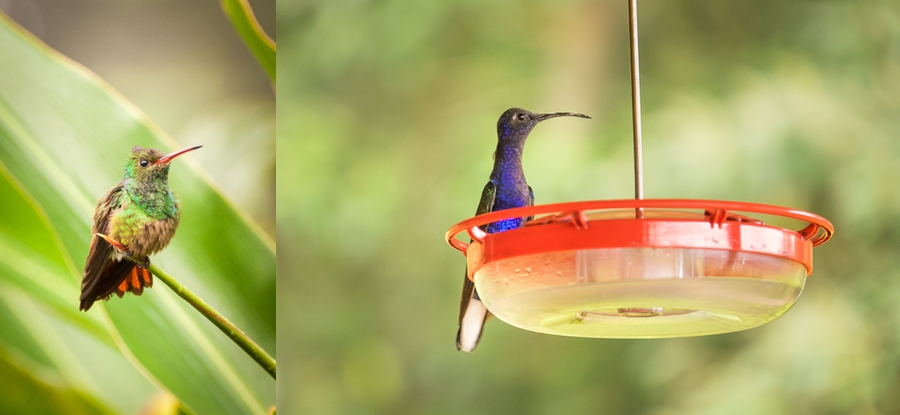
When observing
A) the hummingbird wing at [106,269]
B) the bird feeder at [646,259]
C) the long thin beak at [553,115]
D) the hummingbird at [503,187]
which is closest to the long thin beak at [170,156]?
the hummingbird wing at [106,269]

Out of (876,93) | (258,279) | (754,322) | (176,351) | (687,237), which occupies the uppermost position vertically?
(876,93)

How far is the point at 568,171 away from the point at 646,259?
1.34 meters

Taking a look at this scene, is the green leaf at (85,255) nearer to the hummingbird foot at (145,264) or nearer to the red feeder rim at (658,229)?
the hummingbird foot at (145,264)

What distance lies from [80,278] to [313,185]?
62cm

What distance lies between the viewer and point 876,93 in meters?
2.15

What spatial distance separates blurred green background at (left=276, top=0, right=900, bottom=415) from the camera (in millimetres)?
2049

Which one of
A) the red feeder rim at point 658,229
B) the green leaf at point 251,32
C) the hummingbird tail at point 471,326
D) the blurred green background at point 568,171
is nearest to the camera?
the red feeder rim at point 658,229

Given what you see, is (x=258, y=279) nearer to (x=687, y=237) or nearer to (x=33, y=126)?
(x=33, y=126)

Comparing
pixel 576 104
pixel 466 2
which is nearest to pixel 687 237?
pixel 576 104

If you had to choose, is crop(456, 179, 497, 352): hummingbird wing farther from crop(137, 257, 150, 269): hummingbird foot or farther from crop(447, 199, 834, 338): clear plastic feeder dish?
→ crop(447, 199, 834, 338): clear plastic feeder dish

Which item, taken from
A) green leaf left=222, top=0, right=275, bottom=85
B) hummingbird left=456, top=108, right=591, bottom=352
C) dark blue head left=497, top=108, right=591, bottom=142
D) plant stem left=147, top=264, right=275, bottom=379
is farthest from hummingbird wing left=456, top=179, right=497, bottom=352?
green leaf left=222, top=0, right=275, bottom=85

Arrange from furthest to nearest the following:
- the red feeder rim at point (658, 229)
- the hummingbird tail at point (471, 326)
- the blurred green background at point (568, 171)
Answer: the hummingbird tail at point (471, 326), the blurred green background at point (568, 171), the red feeder rim at point (658, 229)

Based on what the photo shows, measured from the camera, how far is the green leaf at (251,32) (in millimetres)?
2369

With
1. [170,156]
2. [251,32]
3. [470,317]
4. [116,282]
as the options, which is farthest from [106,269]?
[470,317]
